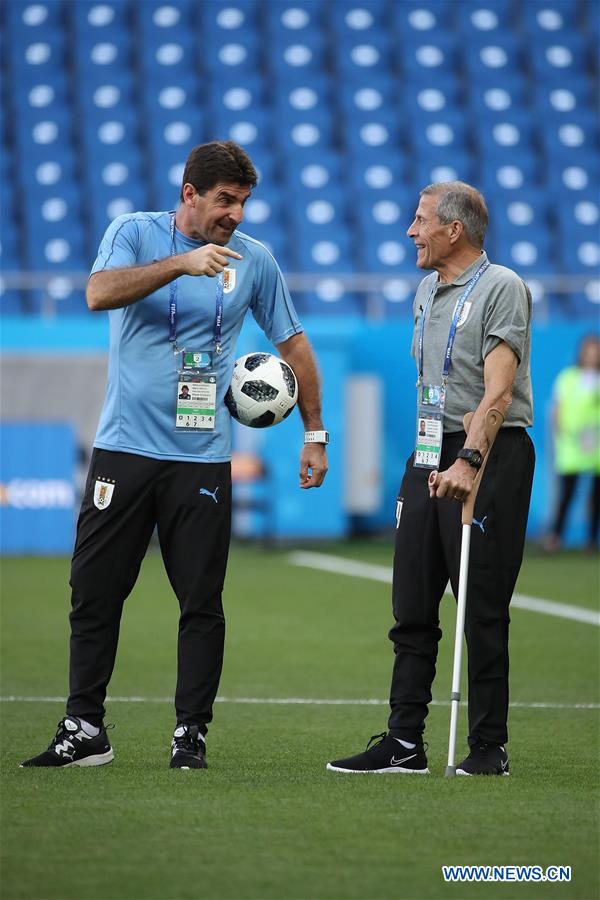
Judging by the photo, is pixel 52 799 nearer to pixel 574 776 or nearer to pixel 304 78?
pixel 574 776

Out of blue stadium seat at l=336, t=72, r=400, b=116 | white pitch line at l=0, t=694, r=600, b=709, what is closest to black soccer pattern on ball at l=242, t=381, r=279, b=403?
white pitch line at l=0, t=694, r=600, b=709

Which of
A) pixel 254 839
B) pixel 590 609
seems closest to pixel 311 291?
pixel 590 609

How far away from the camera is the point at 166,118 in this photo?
67.7 feet

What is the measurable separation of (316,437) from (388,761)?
3.71 ft

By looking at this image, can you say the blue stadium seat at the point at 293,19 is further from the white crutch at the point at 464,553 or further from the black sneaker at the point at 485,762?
the black sneaker at the point at 485,762

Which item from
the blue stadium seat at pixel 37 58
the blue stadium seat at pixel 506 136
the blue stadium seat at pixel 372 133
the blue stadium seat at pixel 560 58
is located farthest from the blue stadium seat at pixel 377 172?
the blue stadium seat at pixel 37 58

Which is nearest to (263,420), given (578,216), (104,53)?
(578,216)

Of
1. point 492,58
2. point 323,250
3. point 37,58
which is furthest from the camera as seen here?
point 492,58

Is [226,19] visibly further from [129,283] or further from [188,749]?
[188,749]

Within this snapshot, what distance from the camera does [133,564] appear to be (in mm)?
5242

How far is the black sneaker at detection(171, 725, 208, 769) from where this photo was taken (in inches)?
199

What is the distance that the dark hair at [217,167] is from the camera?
5.05 meters

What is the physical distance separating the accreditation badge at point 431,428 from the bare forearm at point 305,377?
1.50 feet

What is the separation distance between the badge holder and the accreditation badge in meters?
0.70
